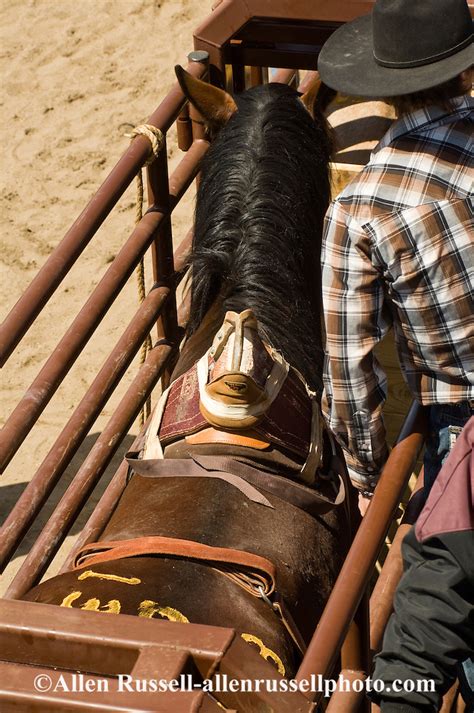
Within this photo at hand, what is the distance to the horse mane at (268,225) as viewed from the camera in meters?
2.75

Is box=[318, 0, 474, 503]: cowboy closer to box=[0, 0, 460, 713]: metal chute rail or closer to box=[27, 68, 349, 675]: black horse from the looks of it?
box=[0, 0, 460, 713]: metal chute rail

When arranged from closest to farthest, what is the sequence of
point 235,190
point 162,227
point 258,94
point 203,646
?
point 203,646
point 235,190
point 258,94
point 162,227

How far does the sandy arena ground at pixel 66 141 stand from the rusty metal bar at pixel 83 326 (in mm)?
1591

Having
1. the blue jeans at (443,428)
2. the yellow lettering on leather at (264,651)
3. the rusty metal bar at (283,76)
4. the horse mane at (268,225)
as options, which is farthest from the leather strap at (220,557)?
the rusty metal bar at (283,76)

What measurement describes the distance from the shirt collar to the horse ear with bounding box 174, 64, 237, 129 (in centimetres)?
133

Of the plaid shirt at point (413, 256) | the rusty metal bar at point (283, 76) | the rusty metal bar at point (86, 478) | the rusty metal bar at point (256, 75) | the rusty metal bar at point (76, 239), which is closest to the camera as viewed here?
the plaid shirt at point (413, 256)

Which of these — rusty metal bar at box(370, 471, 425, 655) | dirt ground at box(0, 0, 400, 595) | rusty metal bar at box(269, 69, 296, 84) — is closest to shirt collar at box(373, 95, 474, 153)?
rusty metal bar at box(370, 471, 425, 655)

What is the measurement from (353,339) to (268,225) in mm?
851

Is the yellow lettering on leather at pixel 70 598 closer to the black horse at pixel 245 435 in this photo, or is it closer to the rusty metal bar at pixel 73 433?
the black horse at pixel 245 435

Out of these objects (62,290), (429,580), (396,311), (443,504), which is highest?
(396,311)

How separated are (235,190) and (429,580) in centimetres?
147

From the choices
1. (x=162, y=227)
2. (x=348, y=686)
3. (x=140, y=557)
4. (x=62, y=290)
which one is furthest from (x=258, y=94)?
(x=62, y=290)

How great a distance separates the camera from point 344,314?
201 centimetres

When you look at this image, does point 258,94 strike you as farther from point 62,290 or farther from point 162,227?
point 62,290
